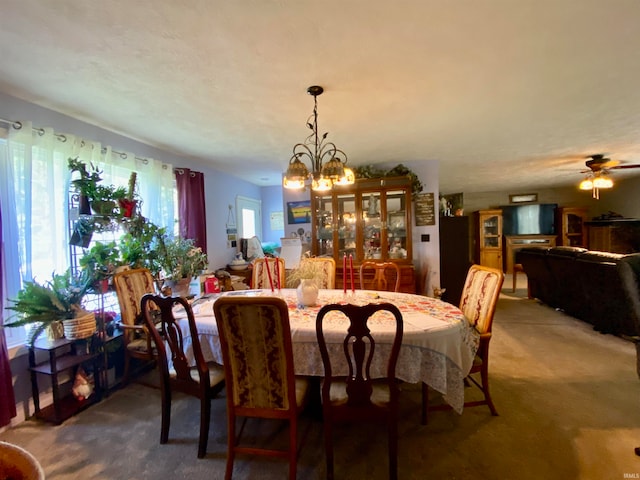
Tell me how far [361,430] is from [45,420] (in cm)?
214

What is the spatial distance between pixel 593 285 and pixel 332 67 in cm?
375

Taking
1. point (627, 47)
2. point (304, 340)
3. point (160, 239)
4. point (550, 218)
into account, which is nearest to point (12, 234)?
point (160, 239)

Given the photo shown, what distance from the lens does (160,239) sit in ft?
9.57

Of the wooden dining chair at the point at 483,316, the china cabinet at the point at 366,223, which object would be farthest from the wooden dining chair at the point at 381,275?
the wooden dining chair at the point at 483,316

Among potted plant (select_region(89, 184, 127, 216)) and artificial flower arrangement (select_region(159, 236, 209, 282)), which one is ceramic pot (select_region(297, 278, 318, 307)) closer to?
artificial flower arrangement (select_region(159, 236, 209, 282))

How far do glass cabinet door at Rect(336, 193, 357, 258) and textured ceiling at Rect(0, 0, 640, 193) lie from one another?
122 centimetres

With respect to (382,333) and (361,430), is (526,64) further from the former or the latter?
(361,430)

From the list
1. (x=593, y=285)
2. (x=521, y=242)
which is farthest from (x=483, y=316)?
(x=521, y=242)

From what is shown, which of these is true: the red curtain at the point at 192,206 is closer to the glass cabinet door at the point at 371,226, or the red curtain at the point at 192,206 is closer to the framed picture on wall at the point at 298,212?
the framed picture on wall at the point at 298,212

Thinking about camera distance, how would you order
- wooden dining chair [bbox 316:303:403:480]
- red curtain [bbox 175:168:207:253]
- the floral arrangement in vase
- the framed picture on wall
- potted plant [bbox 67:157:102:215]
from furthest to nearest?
1. the framed picture on wall
2. red curtain [bbox 175:168:207:253]
3. the floral arrangement in vase
4. potted plant [bbox 67:157:102:215]
5. wooden dining chair [bbox 316:303:403:480]

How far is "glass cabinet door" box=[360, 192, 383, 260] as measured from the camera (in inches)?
163

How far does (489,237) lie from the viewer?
776cm

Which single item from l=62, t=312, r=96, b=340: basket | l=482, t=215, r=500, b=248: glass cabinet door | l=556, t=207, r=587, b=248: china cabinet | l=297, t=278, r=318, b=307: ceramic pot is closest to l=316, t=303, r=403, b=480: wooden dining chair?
l=297, t=278, r=318, b=307: ceramic pot

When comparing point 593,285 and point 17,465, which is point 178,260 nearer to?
point 17,465
